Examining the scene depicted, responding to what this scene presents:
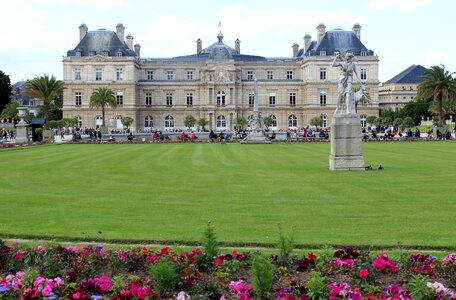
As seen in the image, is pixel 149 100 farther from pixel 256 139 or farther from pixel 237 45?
pixel 256 139

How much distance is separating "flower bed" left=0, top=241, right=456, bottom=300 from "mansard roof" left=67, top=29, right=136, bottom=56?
9925 cm

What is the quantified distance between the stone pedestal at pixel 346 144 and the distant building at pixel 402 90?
142 metres

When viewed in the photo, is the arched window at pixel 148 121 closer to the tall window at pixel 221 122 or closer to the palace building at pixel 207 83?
the palace building at pixel 207 83

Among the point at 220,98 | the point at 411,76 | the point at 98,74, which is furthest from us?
the point at 411,76

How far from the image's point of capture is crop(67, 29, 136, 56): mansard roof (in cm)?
10594

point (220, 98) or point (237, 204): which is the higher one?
point (220, 98)

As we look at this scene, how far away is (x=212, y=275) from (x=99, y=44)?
334ft

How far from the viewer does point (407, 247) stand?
11.4m

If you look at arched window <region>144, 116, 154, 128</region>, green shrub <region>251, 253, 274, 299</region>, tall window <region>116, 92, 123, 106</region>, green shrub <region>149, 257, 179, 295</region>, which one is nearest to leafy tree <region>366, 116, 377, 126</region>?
arched window <region>144, 116, 154, 128</region>

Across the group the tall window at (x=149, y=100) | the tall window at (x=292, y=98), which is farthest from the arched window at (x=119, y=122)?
the tall window at (x=292, y=98)

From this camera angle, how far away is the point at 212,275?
30.0 feet

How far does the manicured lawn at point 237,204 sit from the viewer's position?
41.8 ft

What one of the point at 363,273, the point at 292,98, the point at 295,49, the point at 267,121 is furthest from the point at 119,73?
the point at 363,273

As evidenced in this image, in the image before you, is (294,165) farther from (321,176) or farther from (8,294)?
(8,294)
